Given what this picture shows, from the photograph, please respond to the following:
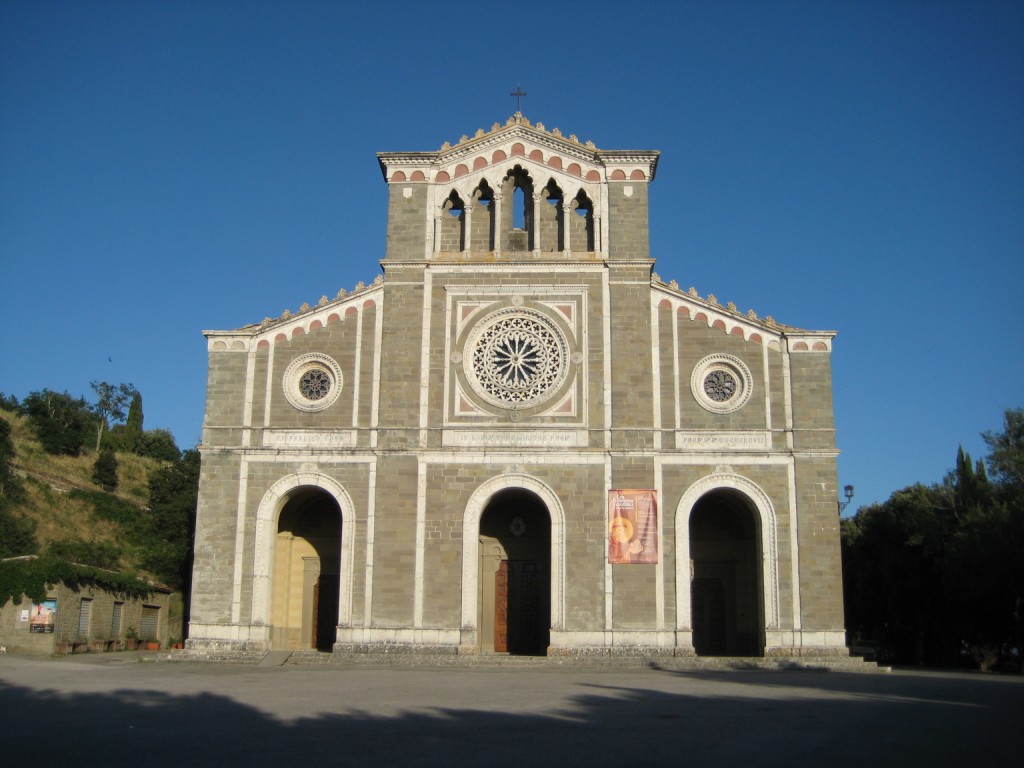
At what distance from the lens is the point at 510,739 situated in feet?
48.3

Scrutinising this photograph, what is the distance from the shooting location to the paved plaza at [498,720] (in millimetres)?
13531

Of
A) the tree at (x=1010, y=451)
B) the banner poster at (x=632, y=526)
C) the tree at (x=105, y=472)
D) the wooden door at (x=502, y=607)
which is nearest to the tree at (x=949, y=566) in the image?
the tree at (x=1010, y=451)

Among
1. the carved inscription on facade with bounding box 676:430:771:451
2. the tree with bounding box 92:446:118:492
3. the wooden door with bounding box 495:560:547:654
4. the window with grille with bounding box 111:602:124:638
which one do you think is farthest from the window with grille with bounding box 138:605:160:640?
the carved inscription on facade with bounding box 676:430:771:451

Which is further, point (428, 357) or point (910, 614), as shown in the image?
point (910, 614)

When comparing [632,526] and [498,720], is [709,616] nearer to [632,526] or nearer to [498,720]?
[632,526]

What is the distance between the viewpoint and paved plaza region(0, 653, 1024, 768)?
44.4 feet

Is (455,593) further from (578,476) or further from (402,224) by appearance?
(402,224)

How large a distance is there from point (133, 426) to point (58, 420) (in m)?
10.3

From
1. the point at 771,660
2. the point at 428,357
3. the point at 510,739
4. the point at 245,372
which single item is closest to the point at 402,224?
the point at 428,357

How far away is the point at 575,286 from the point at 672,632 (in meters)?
12.0

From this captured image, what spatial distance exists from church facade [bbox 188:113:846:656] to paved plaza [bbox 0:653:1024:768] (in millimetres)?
5943

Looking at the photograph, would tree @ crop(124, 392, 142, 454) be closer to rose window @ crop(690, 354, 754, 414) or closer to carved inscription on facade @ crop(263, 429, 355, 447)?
carved inscription on facade @ crop(263, 429, 355, 447)

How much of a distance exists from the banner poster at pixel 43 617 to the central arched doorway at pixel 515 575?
15020 millimetres

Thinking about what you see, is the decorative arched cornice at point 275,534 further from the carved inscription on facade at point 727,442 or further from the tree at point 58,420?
the tree at point 58,420
